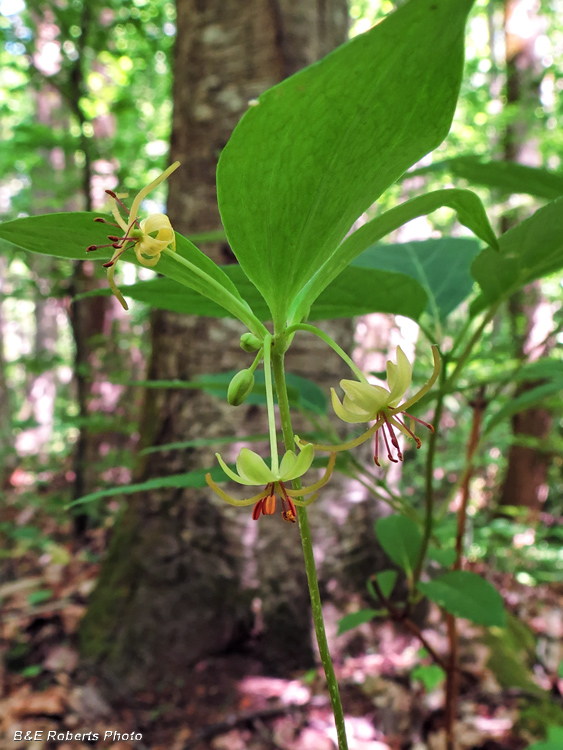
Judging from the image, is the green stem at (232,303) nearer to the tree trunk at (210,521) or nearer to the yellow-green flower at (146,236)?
the yellow-green flower at (146,236)

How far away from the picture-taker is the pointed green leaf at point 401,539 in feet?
2.60

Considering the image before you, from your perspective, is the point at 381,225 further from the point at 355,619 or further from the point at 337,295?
the point at 355,619

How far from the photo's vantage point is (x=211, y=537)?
153 cm

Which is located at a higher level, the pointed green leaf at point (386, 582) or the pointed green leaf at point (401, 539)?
the pointed green leaf at point (401, 539)

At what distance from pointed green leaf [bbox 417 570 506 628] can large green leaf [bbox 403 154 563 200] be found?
1.65ft

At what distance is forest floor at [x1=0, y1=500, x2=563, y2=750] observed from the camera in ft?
4.13

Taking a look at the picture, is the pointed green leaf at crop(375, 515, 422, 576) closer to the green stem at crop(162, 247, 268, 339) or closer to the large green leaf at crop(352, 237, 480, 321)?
the large green leaf at crop(352, 237, 480, 321)

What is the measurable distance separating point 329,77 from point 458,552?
729 mm

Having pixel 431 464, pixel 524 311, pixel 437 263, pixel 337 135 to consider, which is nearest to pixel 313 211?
pixel 337 135

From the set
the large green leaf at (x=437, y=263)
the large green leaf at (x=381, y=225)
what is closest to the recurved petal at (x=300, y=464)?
the large green leaf at (x=381, y=225)

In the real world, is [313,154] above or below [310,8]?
below

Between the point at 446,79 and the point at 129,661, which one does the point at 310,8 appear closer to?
the point at 446,79

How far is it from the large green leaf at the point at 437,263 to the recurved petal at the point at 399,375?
1.33 ft

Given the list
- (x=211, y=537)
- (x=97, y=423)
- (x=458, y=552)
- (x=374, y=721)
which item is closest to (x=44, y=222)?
(x=458, y=552)
